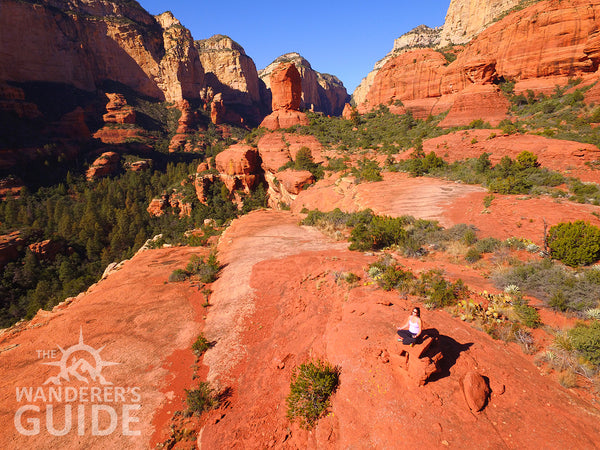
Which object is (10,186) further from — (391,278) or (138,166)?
(391,278)

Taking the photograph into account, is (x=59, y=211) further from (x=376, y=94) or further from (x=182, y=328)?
(x=376, y=94)

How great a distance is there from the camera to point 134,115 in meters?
80.7

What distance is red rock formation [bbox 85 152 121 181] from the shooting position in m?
61.2

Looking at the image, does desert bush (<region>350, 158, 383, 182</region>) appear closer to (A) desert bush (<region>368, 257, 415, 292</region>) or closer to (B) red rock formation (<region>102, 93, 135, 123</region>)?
(A) desert bush (<region>368, 257, 415, 292</region>)

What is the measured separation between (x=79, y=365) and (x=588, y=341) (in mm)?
14311

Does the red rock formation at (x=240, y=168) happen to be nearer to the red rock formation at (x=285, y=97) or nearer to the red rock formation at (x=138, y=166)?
the red rock formation at (x=285, y=97)

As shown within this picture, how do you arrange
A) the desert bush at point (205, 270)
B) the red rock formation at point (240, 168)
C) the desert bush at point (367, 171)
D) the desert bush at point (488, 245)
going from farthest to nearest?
the red rock formation at point (240, 168) → the desert bush at point (367, 171) → the desert bush at point (205, 270) → the desert bush at point (488, 245)

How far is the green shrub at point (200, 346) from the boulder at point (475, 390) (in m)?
8.19

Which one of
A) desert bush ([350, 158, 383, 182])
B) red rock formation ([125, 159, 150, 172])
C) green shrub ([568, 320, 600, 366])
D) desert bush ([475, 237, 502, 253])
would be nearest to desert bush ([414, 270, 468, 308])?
green shrub ([568, 320, 600, 366])

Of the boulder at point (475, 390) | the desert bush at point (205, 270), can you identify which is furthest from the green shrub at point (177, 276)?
the boulder at point (475, 390)

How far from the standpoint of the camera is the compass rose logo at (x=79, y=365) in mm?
7785

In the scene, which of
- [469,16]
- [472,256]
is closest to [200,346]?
[472,256]

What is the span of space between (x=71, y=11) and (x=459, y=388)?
143095 millimetres

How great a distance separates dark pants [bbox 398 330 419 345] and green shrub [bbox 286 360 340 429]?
1.84 m
